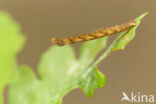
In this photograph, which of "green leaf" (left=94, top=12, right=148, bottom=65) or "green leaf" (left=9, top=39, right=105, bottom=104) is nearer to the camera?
"green leaf" (left=94, top=12, right=148, bottom=65)

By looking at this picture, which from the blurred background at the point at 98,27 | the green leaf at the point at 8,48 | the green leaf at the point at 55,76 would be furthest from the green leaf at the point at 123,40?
the blurred background at the point at 98,27

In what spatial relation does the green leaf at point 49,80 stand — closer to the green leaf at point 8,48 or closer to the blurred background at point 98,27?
the green leaf at point 8,48

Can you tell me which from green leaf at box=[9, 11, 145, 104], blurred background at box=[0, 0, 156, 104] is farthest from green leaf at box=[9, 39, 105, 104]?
blurred background at box=[0, 0, 156, 104]

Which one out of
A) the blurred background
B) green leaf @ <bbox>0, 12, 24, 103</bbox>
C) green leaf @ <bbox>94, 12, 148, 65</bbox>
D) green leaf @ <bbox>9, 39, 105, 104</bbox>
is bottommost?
the blurred background

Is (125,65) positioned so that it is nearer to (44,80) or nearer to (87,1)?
(87,1)

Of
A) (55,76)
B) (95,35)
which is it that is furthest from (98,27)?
(95,35)

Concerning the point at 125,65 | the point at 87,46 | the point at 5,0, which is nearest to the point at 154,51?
the point at 125,65

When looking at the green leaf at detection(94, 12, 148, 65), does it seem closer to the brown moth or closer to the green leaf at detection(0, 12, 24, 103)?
the brown moth
